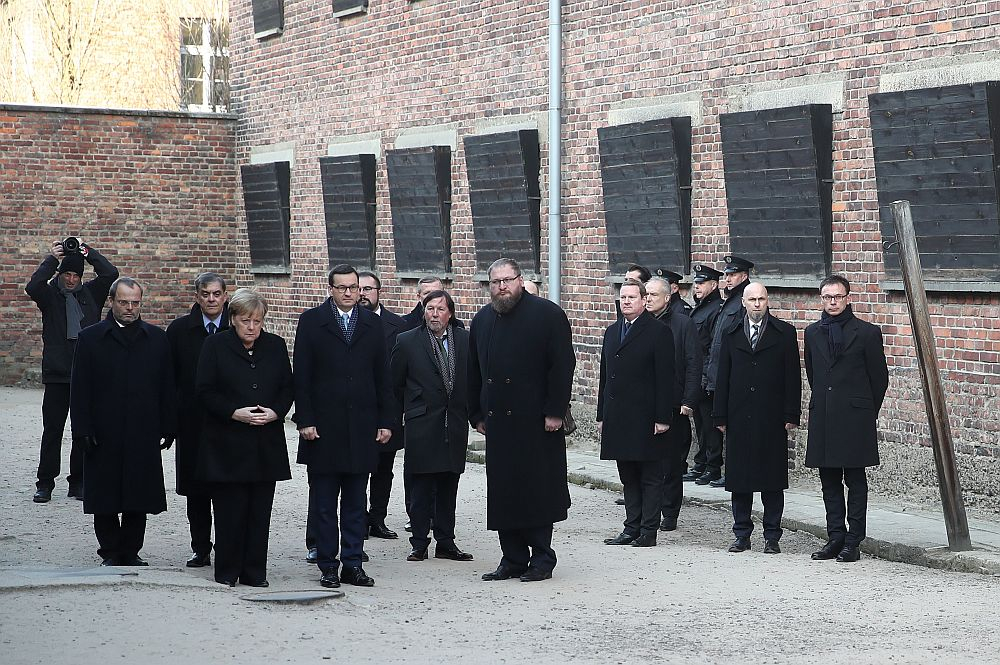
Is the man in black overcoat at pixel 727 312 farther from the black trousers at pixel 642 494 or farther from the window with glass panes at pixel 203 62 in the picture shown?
the window with glass panes at pixel 203 62

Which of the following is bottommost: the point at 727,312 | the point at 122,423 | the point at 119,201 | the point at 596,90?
the point at 122,423

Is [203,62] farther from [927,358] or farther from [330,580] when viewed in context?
[330,580]

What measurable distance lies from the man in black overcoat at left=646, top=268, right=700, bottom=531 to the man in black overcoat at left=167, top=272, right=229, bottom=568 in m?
3.14

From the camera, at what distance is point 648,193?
1507 centimetres

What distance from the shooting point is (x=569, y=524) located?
11.3m

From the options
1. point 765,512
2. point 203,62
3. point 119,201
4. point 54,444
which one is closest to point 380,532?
point 765,512

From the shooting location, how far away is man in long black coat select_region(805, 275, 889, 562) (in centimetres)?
977

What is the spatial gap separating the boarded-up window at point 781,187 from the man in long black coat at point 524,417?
439cm

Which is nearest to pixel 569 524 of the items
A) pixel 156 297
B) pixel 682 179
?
pixel 682 179

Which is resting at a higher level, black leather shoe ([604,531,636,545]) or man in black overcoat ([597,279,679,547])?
man in black overcoat ([597,279,679,547])

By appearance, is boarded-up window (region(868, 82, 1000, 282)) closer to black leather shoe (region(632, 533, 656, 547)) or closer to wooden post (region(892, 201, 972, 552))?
wooden post (region(892, 201, 972, 552))

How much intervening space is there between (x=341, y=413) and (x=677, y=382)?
3.04m

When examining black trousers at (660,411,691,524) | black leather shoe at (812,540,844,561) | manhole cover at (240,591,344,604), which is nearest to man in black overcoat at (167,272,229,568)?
manhole cover at (240,591,344,604)

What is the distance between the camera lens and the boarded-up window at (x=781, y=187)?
13.0 meters
